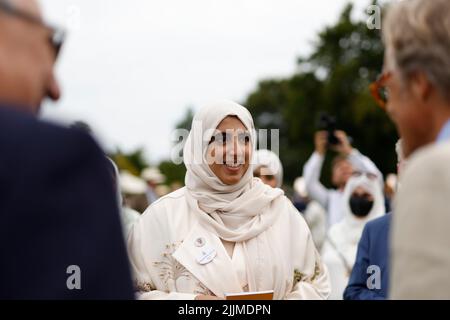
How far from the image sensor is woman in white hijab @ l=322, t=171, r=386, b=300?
25.0 ft

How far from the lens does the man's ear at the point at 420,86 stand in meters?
2.19

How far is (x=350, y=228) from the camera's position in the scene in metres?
7.86

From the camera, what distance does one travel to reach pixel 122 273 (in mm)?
1707

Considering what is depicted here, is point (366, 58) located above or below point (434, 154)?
above

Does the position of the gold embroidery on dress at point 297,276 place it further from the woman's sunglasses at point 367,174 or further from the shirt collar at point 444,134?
the woman's sunglasses at point 367,174

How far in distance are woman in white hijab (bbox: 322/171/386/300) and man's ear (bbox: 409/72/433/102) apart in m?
5.36

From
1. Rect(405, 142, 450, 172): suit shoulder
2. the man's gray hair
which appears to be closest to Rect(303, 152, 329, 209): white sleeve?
the man's gray hair

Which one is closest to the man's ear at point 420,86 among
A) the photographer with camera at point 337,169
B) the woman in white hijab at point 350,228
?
the woman in white hijab at point 350,228

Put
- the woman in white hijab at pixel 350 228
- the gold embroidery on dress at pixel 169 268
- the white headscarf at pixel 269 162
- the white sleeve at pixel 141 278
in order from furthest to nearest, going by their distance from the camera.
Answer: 1. the white headscarf at pixel 269 162
2. the woman in white hijab at pixel 350 228
3. the gold embroidery on dress at pixel 169 268
4. the white sleeve at pixel 141 278

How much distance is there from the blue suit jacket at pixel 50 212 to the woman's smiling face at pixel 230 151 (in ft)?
10.4
